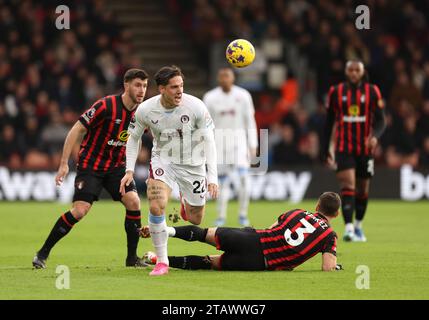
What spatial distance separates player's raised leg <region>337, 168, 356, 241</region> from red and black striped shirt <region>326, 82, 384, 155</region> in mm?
324

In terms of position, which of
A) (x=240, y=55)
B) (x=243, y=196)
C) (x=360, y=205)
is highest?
(x=240, y=55)

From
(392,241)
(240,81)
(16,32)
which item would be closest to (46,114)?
(16,32)

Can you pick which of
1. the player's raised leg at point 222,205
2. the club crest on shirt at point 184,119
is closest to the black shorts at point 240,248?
the club crest on shirt at point 184,119

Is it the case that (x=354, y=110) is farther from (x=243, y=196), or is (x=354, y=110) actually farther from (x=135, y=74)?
(x=135, y=74)

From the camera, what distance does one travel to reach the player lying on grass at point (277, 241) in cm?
1039

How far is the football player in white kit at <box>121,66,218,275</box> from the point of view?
34.4 ft

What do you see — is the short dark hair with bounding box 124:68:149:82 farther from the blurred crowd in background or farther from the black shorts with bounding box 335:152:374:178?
the blurred crowd in background

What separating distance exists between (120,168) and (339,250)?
3140 mm

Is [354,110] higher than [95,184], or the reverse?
[354,110]

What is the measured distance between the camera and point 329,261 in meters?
10.6

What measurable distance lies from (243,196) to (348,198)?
10.2ft

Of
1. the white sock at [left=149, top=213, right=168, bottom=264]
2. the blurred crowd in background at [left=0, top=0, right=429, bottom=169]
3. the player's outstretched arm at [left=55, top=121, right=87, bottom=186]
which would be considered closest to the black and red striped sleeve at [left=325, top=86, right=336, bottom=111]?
the player's outstretched arm at [left=55, top=121, right=87, bottom=186]

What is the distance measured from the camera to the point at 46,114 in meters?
24.1
